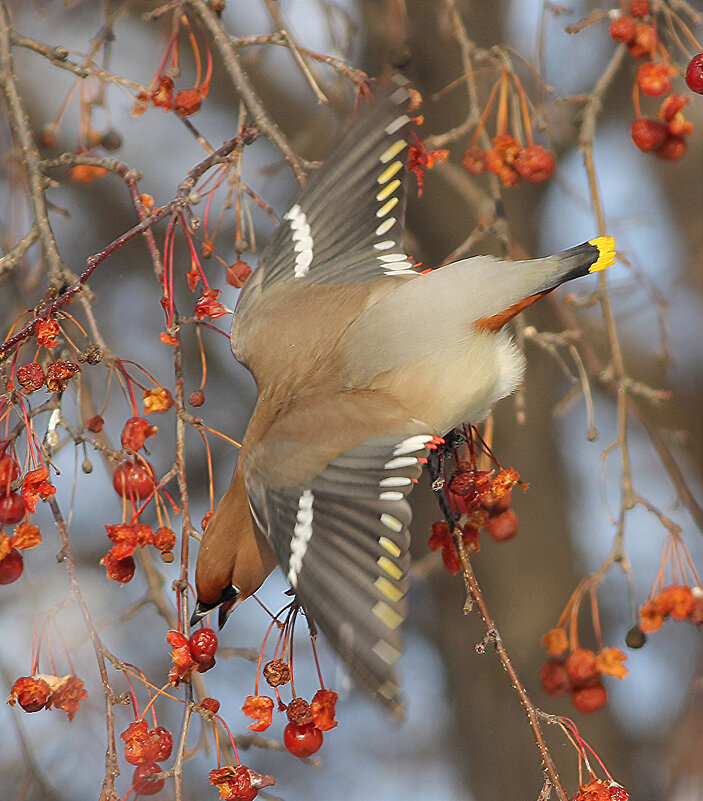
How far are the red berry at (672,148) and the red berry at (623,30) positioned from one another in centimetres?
31

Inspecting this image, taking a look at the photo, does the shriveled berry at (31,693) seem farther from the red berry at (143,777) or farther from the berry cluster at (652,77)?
the berry cluster at (652,77)

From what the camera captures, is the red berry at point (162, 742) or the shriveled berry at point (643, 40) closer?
the red berry at point (162, 742)

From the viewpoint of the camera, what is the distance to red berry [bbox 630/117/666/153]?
271 centimetres

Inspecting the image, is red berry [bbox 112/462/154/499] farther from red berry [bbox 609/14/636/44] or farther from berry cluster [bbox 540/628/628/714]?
red berry [bbox 609/14/636/44]

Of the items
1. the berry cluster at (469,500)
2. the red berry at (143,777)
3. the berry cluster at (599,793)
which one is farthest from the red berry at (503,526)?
the red berry at (143,777)

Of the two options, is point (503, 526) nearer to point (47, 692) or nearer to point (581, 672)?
point (581, 672)

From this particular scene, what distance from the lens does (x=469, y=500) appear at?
208 centimetres

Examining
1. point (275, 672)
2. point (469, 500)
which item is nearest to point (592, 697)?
point (469, 500)

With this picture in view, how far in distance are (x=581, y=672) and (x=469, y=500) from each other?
0.63 meters

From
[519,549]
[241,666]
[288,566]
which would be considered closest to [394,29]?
[519,549]

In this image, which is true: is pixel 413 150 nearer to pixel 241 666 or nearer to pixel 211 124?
pixel 211 124

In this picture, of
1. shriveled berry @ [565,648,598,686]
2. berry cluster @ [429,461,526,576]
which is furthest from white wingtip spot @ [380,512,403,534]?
shriveled berry @ [565,648,598,686]

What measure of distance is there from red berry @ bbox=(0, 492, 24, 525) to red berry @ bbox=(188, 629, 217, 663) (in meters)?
0.48

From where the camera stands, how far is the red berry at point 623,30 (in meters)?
2.54
